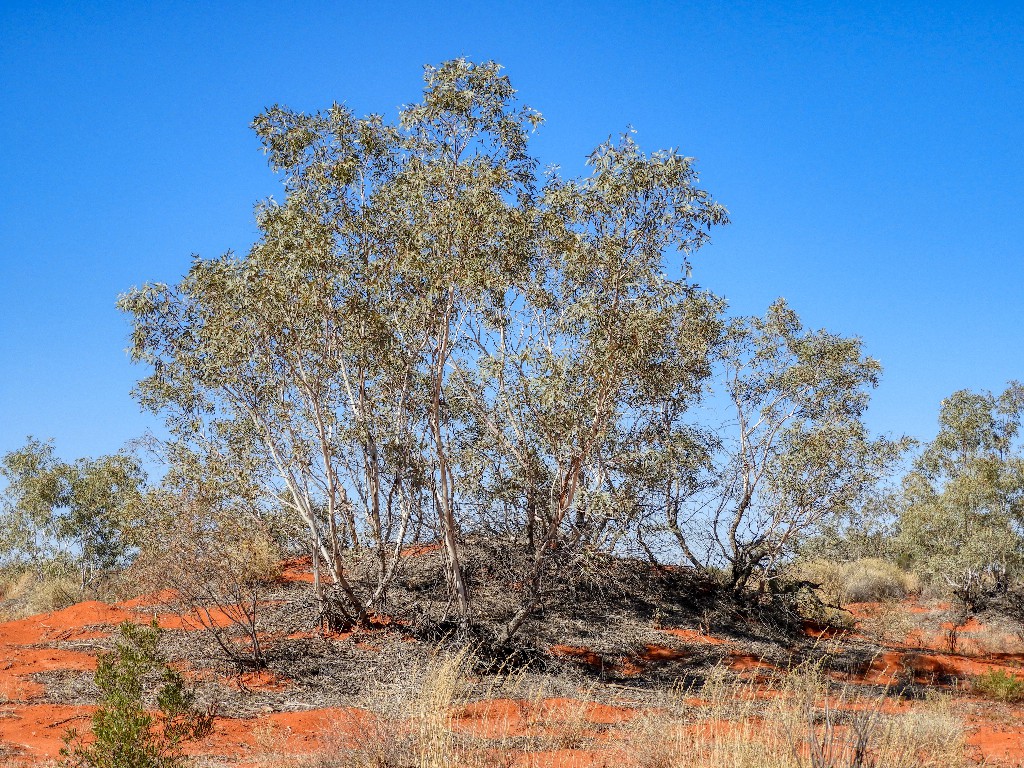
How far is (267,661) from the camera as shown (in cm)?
1339

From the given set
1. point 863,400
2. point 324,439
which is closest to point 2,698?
point 324,439

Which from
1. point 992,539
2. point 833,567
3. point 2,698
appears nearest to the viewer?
point 2,698

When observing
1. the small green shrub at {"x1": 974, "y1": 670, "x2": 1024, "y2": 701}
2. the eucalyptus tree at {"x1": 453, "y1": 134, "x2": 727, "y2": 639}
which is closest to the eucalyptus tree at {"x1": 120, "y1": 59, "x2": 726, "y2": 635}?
→ the eucalyptus tree at {"x1": 453, "y1": 134, "x2": 727, "y2": 639}

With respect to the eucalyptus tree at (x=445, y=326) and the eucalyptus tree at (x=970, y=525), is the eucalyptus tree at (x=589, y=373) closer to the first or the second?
the eucalyptus tree at (x=445, y=326)

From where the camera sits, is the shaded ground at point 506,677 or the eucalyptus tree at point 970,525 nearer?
the shaded ground at point 506,677

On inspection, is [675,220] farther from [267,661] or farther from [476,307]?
[267,661]

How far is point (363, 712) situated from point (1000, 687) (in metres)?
10.7

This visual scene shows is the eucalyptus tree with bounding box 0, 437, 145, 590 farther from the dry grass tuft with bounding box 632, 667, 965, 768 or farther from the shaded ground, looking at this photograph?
the dry grass tuft with bounding box 632, 667, 965, 768

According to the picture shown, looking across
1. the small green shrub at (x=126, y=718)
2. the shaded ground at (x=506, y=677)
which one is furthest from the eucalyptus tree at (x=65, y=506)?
the small green shrub at (x=126, y=718)

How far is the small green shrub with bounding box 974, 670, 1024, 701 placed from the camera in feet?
46.8

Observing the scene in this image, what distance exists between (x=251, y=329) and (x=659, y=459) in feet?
21.6

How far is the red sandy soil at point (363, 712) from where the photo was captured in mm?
8773

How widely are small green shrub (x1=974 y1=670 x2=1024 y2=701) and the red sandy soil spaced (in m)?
0.42

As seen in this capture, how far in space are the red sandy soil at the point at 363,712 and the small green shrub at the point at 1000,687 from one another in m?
0.42
